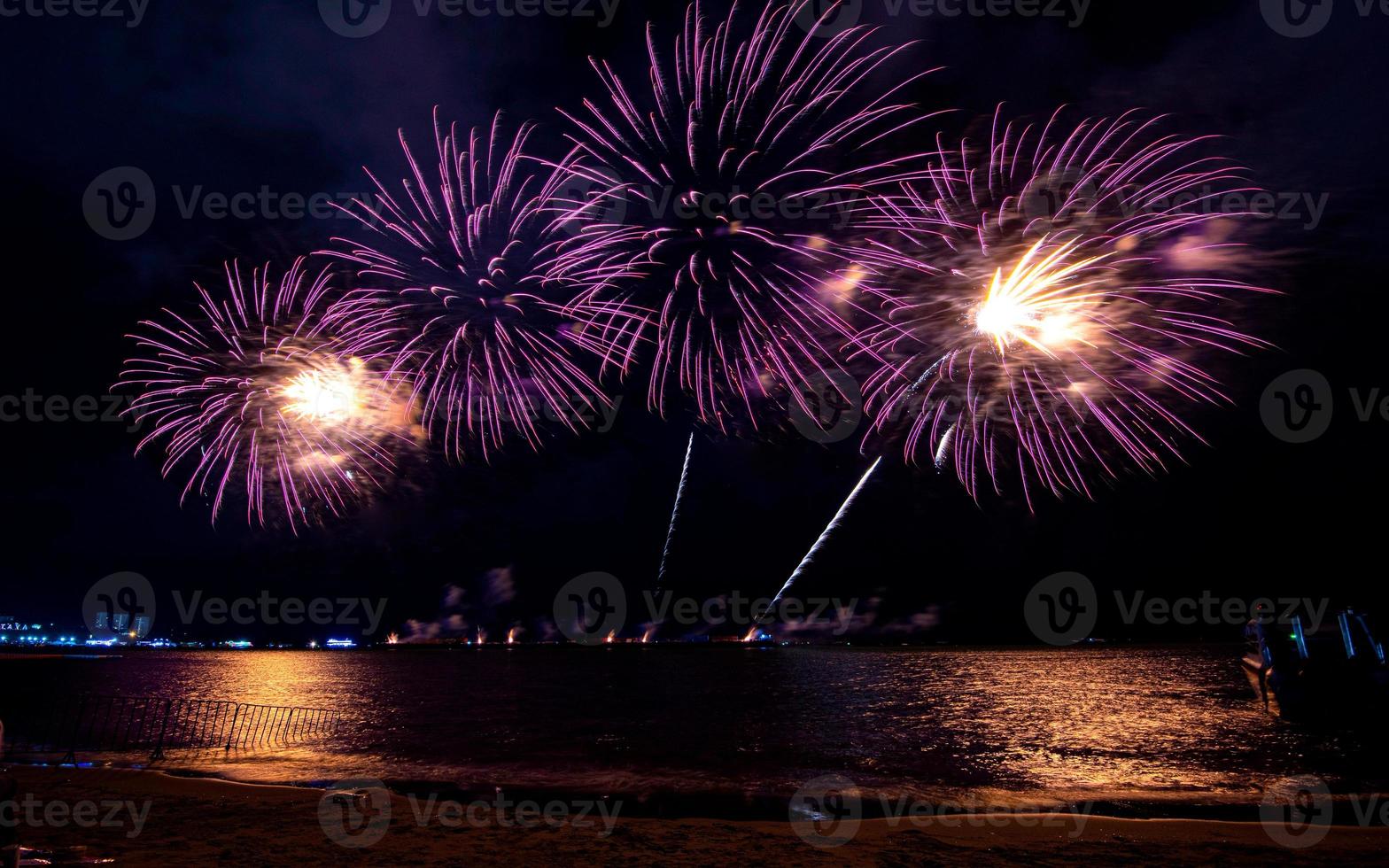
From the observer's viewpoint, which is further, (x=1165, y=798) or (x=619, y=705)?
(x=619, y=705)

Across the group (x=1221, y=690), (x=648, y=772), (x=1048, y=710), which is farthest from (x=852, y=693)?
(x=648, y=772)

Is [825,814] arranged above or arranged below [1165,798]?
above

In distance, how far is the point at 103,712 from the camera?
39688 millimetres

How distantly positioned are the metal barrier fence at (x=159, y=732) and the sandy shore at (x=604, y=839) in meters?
9.95

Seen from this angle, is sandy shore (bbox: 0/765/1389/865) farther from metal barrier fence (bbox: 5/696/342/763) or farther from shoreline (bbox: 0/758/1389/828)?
metal barrier fence (bbox: 5/696/342/763)

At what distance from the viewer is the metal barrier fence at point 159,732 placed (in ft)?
74.7

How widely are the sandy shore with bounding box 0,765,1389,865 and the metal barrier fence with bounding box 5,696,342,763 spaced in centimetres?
995

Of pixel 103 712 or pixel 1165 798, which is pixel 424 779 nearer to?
pixel 1165 798

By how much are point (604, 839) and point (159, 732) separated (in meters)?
28.3

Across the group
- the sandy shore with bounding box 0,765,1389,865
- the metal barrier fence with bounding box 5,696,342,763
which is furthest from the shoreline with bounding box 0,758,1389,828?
the metal barrier fence with bounding box 5,696,342,763

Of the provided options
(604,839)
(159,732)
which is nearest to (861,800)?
(604,839)

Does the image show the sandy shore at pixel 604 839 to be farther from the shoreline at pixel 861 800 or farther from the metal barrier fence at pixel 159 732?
the metal barrier fence at pixel 159 732

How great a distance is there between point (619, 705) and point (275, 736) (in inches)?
878

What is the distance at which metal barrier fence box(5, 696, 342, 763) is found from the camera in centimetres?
2278
